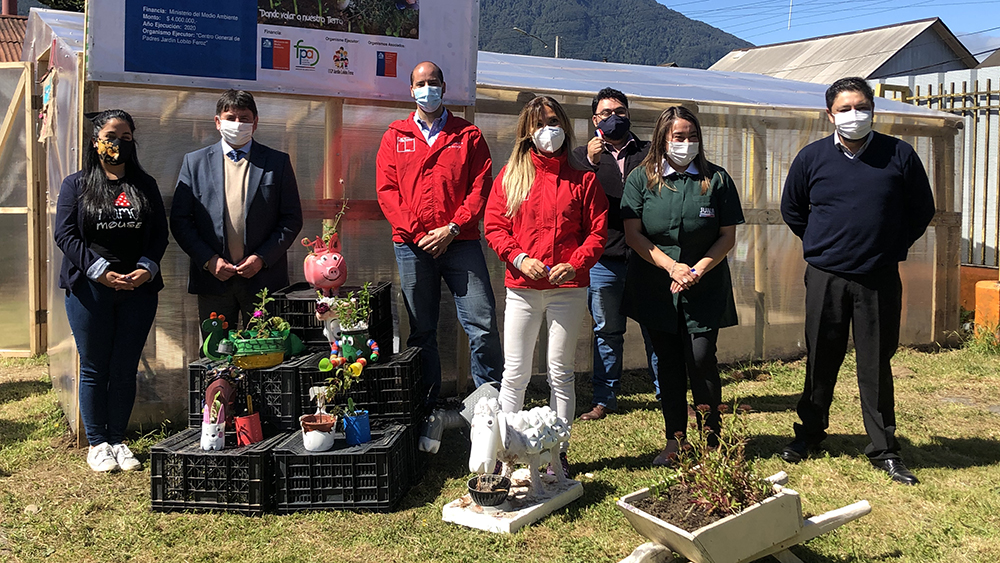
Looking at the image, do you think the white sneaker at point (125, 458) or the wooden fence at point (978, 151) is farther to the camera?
the wooden fence at point (978, 151)

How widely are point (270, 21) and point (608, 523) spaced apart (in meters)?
3.69

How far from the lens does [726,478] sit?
3295 millimetres

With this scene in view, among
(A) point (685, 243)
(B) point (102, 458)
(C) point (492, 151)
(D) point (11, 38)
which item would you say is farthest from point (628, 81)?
(D) point (11, 38)

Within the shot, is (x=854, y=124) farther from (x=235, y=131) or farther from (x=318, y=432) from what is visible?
(x=235, y=131)

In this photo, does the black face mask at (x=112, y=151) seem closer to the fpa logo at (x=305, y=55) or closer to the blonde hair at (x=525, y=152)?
the fpa logo at (x=305, y=55)

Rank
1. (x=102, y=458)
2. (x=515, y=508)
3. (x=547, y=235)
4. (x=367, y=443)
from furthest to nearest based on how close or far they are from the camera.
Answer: (x=102, y=458) < (x=547, y=235) < (x=367, y=443) < (x=515, y=508)

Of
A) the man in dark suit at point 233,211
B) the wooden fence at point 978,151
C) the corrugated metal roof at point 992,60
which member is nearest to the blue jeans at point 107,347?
the man in dark suit at point 233,211

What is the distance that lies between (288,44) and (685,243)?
2871 millimetres

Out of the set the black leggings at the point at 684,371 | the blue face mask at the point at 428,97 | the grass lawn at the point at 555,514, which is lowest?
the grass lawn at the point at 555,514

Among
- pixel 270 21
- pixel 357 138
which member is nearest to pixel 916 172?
pixel 357 138

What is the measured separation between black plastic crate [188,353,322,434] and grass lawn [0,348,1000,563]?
0.59m

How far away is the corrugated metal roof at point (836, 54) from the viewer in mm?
26219

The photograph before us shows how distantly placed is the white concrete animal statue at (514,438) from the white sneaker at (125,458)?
211cm

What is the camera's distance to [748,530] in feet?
10.5
